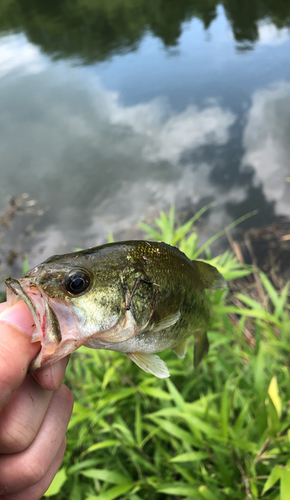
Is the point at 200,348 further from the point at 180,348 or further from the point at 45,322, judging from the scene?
the point at 45,322

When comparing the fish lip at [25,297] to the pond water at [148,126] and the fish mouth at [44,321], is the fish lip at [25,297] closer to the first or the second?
the fish mouth at [44,321]

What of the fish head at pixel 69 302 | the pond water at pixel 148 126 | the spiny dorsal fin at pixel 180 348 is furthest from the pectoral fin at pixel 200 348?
the pond water at pixel 148 126

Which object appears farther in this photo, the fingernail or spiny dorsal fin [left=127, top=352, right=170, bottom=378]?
spiny dorsal fin [left=127, top=352, right=170, bottom=378]

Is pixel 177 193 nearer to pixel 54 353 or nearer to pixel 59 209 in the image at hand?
pixel 59 209

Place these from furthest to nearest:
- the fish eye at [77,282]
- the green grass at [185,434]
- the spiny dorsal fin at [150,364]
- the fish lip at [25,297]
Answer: the green grass at [185,434], the spiny dorsal fin at [150,364], the fish eye at [77,282], the fish lip at [25,297]

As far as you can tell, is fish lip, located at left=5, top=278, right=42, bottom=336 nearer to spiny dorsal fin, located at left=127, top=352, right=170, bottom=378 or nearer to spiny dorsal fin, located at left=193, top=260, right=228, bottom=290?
spiny dorsal fin, located at left=127, top=352, right=170, bottom=378

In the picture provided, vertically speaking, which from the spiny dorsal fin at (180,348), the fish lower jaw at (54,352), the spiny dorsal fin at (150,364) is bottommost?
the spiny dorsal fin at (180,348)

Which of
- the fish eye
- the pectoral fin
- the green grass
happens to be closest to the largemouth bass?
the fish eye
